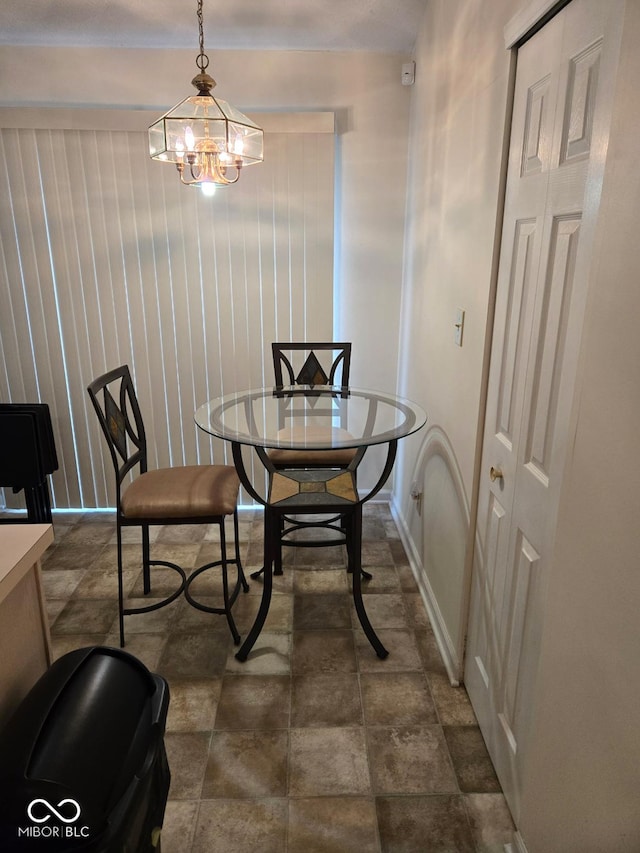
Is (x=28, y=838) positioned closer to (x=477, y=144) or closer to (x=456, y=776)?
(x=456, y=776)

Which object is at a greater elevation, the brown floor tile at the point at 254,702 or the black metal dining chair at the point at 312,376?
the black metal dining chair at the point at 312,376

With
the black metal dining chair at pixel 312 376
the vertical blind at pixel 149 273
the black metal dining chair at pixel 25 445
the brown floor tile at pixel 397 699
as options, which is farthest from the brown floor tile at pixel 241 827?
the vertical blind at pixel 149 273

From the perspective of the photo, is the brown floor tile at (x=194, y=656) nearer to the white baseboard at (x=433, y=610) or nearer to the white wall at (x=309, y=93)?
the white baseboard at (x=433, y=610)

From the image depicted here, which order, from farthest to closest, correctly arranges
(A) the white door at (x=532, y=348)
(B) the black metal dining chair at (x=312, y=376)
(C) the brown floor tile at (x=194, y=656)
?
(B) the black metal dining chair at (x=312, y=376)
(C) the brown floor tile at (x=194, y=656)
(A) the white door at (x=532, y=348)

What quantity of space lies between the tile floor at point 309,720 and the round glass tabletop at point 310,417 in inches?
33.9

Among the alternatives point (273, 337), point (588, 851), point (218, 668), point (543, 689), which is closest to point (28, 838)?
point (543, 689)

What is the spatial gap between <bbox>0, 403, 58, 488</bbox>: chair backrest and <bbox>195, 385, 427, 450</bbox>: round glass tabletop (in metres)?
1.11

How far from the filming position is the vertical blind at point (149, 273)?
9.70 feet

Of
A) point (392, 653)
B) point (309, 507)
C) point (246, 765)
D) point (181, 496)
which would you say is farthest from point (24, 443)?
point (392, 653)

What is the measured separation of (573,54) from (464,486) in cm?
127

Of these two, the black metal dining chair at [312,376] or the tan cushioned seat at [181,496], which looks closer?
the tan cushioned seat at [181,496]

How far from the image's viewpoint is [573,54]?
1.19 meters
